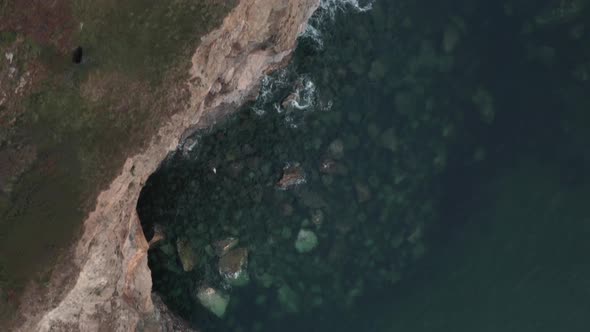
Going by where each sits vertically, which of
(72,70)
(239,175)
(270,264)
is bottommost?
(270,264)

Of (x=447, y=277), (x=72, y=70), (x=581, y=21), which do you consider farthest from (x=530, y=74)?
(x=72, y=70)

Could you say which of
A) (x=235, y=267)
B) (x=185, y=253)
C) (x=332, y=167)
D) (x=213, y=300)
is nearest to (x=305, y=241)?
(x=235, y=267)

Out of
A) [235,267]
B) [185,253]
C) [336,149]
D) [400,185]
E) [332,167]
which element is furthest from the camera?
[400,185]

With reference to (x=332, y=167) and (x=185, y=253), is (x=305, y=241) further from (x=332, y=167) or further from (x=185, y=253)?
(x=185, y=253)

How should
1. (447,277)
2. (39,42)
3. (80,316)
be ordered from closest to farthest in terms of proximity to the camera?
(39,42)
(80,316)
(447,277)

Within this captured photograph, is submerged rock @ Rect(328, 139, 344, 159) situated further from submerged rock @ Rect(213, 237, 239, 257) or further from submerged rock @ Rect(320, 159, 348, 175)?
A: submerged rock @ Rect(213, 237, 239, 257)

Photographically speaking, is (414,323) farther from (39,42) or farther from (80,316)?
(39,42)

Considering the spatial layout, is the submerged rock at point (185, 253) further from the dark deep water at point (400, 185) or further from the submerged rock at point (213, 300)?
the submerged rock at point (213, 300)
